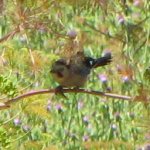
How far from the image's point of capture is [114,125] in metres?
3.46

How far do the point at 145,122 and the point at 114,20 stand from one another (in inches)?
65.2

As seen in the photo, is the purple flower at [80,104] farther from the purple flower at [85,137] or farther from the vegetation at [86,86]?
the purple flower at [85,137]

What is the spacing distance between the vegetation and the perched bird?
0.13ft

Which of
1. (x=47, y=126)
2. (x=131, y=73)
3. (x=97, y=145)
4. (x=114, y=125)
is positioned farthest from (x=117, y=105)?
(x=131, y=73)

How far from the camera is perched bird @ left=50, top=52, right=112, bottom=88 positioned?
87.0 inches

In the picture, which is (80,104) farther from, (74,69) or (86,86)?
(74,69)

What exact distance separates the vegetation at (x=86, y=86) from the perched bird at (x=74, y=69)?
0.04 metres

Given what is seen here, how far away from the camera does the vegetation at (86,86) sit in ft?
5.93

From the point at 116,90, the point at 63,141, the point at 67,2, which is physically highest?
the point at 67,2

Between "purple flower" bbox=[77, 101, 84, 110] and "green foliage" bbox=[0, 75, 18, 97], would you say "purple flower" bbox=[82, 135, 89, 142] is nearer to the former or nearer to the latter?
"purple flower" bbox=[77, 101, 84, 110]

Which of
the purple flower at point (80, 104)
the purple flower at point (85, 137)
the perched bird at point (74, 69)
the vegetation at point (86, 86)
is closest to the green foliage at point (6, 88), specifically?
the vegetation at point (86, 86)

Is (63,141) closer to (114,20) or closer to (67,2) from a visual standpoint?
(114,20)

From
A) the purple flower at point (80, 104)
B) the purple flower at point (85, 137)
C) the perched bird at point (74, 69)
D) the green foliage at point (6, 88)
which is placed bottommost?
the purple flower at point (85, 137)

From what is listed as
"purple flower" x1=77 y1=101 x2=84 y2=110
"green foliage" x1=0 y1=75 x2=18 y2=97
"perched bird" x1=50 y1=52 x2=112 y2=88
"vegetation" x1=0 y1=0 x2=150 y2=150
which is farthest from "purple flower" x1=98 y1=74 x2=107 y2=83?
"green foliage" x1=0 y1=75 x2=18 y2=97
